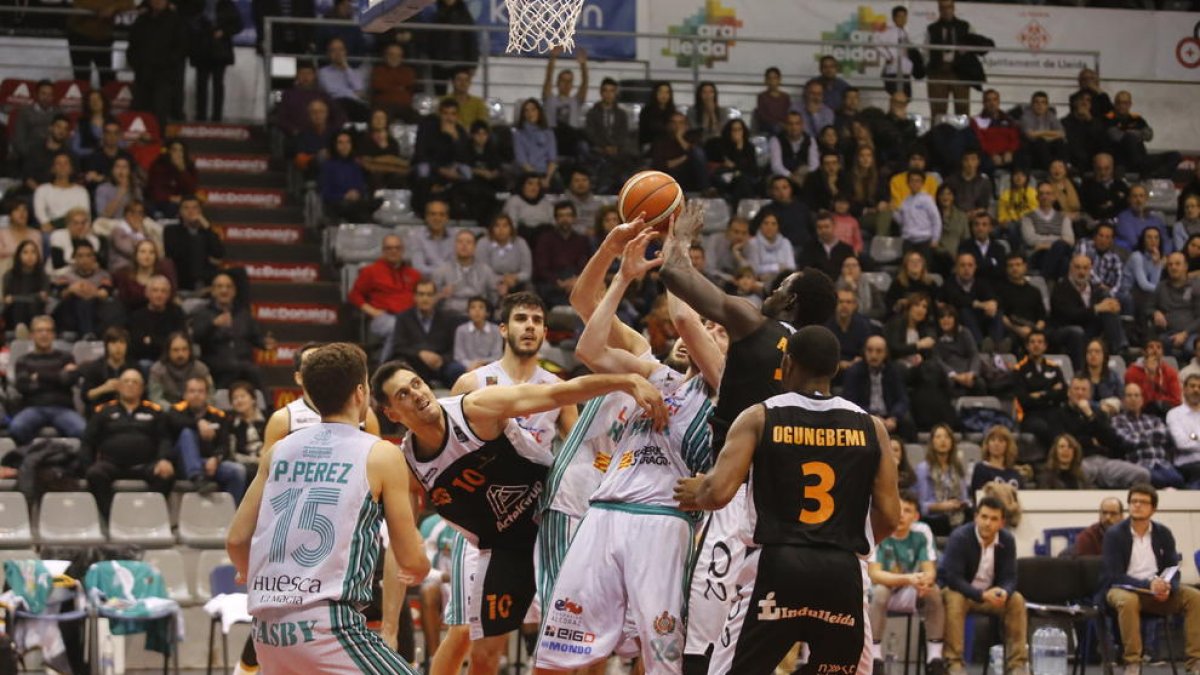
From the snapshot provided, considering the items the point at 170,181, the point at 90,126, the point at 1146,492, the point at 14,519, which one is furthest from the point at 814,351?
the point at 90,126

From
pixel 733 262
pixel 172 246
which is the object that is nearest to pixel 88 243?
pixel 172 246

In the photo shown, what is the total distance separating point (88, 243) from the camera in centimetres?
1495

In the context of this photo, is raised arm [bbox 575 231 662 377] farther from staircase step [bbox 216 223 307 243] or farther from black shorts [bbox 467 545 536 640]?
staircase step [bbox 216 223 307 243]

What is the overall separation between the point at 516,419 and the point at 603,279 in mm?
756

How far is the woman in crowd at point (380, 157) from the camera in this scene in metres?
17.5

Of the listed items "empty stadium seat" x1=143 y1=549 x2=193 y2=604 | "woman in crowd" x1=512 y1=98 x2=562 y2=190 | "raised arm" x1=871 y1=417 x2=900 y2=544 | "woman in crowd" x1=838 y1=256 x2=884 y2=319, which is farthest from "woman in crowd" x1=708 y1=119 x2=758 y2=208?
"raised arm" x1=871 y1=417 x2=900 y2=544

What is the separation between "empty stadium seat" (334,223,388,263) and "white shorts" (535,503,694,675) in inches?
398

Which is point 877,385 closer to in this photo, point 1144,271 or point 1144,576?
point 1144,576

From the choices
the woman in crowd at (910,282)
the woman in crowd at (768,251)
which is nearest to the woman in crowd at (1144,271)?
the woman in crowd at (910,282)

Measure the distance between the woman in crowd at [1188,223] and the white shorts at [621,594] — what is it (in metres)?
13.7

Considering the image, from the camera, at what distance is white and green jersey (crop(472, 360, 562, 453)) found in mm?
7824

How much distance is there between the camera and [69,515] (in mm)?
Answer: 12578

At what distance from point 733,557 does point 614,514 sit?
28.1 inches

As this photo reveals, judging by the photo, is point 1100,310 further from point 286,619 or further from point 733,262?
point 286,619
